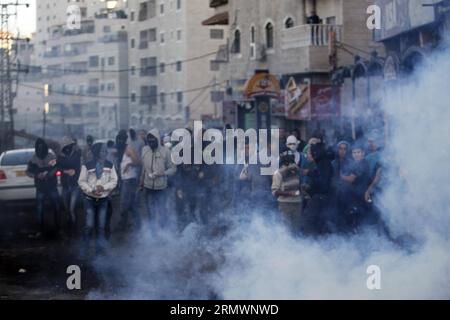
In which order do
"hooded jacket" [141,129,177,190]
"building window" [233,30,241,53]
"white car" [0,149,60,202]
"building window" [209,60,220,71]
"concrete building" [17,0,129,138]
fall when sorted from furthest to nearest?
1. "concrete building" [17,0,129,138]
2. "building window" [209,60,220,71]
3. "building window" [233,30,241,53]
4. "white car" [0,149,60,202]
5. "hooded jacket" [141,129,177,190]

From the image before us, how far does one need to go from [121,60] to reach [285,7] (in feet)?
84.5

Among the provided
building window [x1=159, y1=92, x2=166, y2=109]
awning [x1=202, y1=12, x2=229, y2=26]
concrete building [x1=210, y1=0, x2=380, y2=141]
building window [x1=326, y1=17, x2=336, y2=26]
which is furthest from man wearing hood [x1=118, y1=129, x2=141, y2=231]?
building window [x1=159, y1=92, x2=166, y2=109]

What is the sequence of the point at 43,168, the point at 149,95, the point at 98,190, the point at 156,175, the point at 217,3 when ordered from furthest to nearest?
the point at 149,95 → the point at 217,3 → the point at 43,168 → the point at 156,175 → the point at 98,190

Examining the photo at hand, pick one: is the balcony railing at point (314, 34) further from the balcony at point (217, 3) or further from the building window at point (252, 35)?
the balcony at point (217, 3)

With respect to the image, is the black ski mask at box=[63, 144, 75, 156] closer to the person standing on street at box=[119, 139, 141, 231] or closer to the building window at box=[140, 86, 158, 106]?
the person standing on street at box=[119, 139, 141, 231]

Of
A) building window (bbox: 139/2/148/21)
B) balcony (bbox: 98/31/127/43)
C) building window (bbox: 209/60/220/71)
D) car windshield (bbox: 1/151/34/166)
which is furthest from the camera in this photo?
balcony (bbox: 98/31/127/43)

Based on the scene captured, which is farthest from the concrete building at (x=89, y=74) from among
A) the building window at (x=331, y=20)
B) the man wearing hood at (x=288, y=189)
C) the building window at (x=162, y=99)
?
the man wearing hood at (x=288, y=189)

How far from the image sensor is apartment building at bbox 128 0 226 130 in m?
44.4

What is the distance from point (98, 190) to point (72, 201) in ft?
6.73

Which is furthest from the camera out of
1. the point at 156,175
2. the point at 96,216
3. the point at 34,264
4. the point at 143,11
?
the point at 143,11

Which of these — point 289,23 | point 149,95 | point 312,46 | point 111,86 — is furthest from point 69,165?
point 111,86

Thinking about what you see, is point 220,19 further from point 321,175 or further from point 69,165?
point 321,175

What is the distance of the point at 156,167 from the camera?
1180 centimetres

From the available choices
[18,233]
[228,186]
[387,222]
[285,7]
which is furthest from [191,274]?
[285,7]
